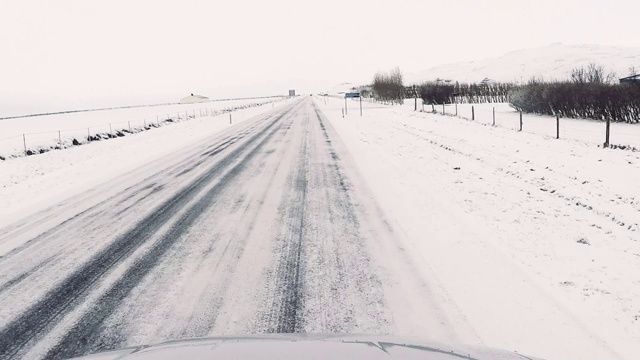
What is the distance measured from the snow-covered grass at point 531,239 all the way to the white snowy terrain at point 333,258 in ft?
0.08

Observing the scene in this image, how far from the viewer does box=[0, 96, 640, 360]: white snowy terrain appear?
3389mm

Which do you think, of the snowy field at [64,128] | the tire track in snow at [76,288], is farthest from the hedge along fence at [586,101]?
the snowy field at [64,128]

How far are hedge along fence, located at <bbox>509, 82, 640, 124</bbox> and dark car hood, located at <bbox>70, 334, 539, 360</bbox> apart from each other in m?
22.3

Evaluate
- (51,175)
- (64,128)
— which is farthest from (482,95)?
(51,175)

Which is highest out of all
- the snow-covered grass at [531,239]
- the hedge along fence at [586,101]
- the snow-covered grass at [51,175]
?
the hedge along fence at [586,101]

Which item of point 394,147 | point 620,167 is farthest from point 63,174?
point 620,167

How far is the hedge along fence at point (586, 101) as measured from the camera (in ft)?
72.4

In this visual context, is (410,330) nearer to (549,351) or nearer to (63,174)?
(549,351)

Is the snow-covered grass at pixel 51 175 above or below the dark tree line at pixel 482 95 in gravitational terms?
below

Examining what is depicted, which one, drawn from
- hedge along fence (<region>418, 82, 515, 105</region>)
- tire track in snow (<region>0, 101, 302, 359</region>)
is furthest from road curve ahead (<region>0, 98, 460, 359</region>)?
hedge along fence (<region>418, 82, 515, 105</region>)

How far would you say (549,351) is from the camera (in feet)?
9.86

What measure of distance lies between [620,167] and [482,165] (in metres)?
3.19

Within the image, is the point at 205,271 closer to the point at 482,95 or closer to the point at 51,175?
the point at 51,175

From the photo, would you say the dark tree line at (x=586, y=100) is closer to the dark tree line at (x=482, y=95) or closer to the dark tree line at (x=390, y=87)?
the dark tree line at (x=482, y=95)
